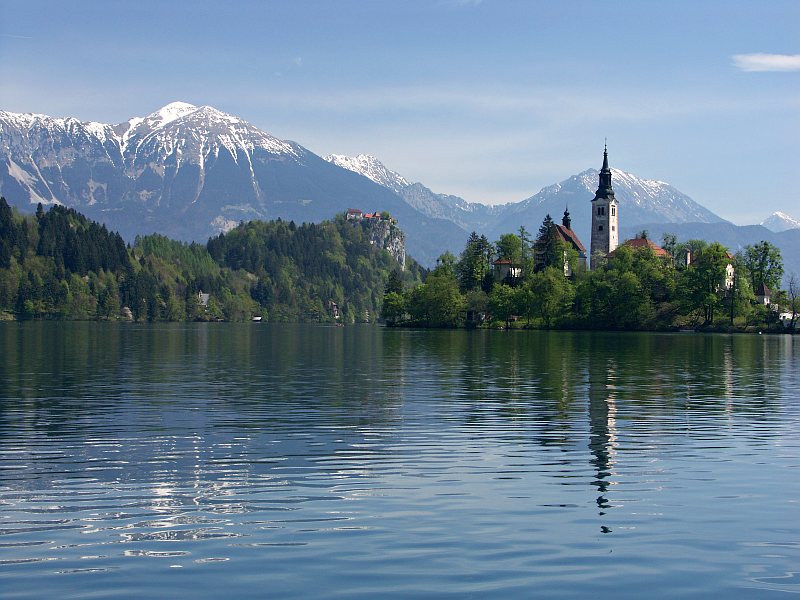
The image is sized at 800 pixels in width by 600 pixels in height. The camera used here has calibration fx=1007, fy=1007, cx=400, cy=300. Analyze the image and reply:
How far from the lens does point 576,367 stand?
78.6 m

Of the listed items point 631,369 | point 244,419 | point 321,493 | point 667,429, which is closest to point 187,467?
point 321,493

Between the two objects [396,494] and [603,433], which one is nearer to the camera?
[396,494]

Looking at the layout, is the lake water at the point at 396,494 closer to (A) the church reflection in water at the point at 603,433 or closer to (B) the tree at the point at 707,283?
(A) the church reflection in water at the point at 603,433

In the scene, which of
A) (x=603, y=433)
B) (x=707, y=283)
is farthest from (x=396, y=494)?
(x=707, y=283)

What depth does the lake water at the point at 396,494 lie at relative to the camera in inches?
706

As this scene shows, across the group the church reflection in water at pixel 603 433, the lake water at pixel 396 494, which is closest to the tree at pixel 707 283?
the church reflection in water at pixel 603 433

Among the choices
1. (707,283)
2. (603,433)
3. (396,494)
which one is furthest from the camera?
(707,283)

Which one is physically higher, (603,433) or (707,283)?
(707,283)

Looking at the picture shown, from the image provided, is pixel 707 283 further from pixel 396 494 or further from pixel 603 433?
pixel 396 494

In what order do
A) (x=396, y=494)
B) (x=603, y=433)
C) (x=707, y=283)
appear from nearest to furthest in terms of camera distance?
(x=396, y=494) → (x=603, y=433) → (x=707, y=283)

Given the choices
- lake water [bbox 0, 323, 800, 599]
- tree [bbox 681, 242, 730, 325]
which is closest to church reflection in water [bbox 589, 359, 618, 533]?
lake water [bbox 0, 323, 800, 599]

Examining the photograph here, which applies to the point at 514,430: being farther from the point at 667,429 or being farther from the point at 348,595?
the point at 348,595

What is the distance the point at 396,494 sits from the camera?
81.5 ft

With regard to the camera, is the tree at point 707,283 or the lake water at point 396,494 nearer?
the lake water at point 396,494
